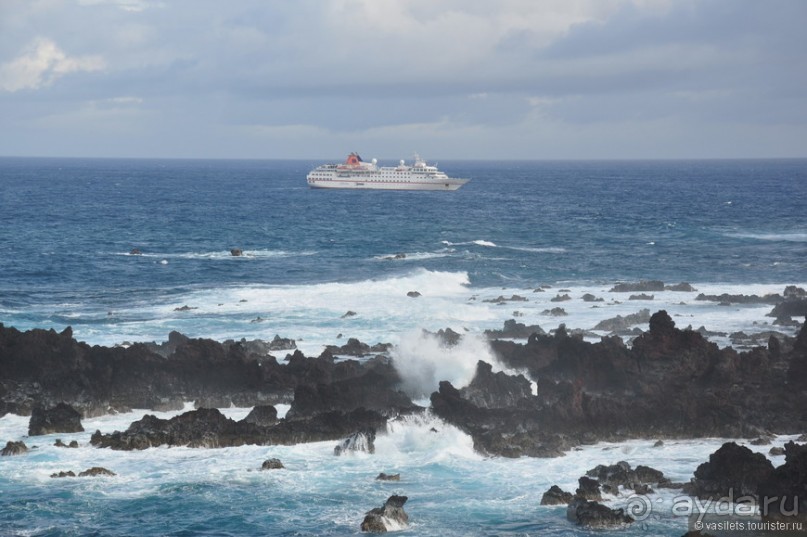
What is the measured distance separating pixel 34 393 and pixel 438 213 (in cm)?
9035

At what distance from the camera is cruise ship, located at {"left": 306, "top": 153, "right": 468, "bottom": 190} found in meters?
173

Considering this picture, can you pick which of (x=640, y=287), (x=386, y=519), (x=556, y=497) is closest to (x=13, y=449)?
(x=386, y=519)

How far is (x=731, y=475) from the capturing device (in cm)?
2231

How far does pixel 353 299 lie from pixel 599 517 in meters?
33.6

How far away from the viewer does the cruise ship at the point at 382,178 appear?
6796 inches

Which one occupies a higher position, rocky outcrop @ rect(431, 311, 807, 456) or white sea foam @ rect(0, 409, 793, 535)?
rocky outcrop @ rect(431, 311, 807, 456)

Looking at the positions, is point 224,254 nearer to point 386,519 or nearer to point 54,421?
point 54,421

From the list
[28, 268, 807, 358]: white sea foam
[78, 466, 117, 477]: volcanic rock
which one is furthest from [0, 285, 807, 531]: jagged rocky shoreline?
[28, 268, 807, 358]: white sea foam

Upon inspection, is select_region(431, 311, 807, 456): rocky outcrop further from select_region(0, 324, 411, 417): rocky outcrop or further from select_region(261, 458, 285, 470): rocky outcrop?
select_region(261, 458, 285, 470): rocky outcrop

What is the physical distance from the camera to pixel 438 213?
119750 millimetres

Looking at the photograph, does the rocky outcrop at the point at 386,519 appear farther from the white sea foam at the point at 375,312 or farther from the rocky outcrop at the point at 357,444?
the white sea foam at the point at 375,312

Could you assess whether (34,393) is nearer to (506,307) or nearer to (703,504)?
(703,504)

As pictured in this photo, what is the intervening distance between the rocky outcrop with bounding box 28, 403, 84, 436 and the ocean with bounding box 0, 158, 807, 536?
36 cm

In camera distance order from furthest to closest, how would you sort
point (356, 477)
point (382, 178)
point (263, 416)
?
point (382, 178) → point (263, 416) → point (356, 477)
